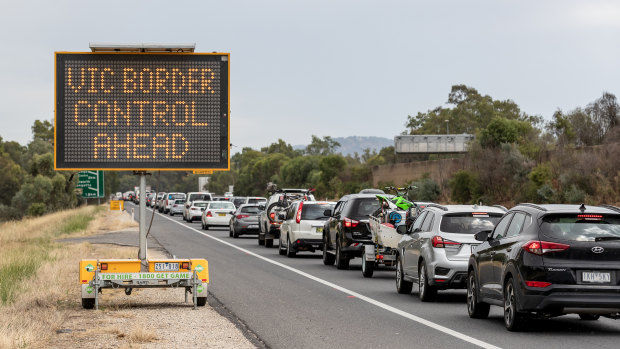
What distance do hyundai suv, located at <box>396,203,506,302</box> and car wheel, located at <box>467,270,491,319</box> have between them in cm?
152

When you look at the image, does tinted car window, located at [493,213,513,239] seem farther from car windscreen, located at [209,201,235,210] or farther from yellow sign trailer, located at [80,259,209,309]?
car windscreen, located at [209,201,235,210]

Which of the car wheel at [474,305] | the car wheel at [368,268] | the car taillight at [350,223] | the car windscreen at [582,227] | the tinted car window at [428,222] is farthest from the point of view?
the car taillight at [350,223]

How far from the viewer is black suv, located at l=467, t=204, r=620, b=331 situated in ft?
40.0

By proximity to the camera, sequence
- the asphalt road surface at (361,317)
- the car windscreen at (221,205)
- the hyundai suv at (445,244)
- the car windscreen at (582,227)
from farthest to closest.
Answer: the car windscreen at (221,205)
the hyundai suv at (445,244)
the car windscreen at (582,227)
the asphalt road surface at (361,317)

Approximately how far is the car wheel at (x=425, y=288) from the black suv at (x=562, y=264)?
12.2 feet

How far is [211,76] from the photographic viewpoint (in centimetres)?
1625

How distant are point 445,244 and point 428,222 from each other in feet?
3.24

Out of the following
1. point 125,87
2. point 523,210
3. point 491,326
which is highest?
point 125,87

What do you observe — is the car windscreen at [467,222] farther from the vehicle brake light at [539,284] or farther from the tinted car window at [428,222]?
the vehicle brake light at [539,284]

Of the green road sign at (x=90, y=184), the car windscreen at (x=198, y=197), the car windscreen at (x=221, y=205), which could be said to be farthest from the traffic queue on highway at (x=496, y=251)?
the car windscreen at (x=198, y=197)

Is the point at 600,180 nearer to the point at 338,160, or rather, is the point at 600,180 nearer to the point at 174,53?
the point at 174,53

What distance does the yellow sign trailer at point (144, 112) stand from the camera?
625 inches

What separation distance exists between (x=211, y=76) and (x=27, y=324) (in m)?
5.05

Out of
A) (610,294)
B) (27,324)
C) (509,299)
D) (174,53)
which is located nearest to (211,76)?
(174,53)
